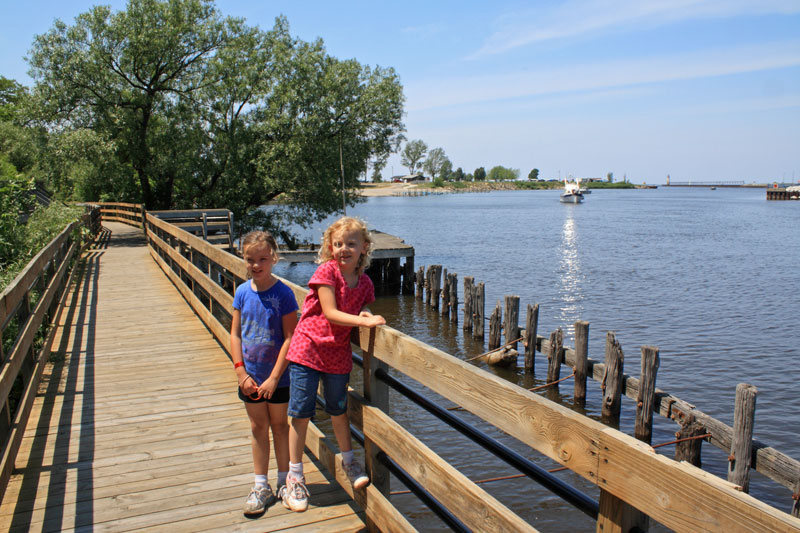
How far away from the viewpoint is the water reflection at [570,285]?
61.0 feet

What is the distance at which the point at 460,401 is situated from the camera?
2574 millimetres

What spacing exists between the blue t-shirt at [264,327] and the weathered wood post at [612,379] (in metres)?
7.07

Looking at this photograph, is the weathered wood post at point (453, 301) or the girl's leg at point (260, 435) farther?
the weathered wood post at point (453, 301)

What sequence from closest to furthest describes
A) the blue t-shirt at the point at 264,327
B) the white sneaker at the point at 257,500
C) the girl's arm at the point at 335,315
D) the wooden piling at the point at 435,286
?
the girl's arm at the point at 335,315 < the white sneaker at the point at 257,500 < the blue t-shirt at the point at 264,327 < the wooden piling at the point at 435,286

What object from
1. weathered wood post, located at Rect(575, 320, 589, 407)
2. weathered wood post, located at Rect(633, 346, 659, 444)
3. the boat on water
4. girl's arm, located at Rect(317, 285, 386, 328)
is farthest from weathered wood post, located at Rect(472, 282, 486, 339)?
the boat on water

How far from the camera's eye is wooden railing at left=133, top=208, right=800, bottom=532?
1506 millimetres

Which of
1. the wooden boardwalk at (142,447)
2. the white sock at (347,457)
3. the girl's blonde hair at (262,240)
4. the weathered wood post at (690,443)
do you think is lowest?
the weathered wood post at (690,443)

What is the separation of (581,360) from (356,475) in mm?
8148

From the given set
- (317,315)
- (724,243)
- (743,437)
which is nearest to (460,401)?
(317,315)

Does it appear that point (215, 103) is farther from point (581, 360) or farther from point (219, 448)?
point (219, 448)

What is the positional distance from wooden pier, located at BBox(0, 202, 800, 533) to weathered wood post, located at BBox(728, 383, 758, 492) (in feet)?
0.16

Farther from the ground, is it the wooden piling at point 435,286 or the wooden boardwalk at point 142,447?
the wooden boardwalk at point 142,447

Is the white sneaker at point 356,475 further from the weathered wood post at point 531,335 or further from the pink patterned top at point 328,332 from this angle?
the weathered wood post at point 531,335

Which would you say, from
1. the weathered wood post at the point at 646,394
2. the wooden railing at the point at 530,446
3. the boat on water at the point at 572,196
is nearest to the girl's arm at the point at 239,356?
the wooden railing at the point at 530,446
